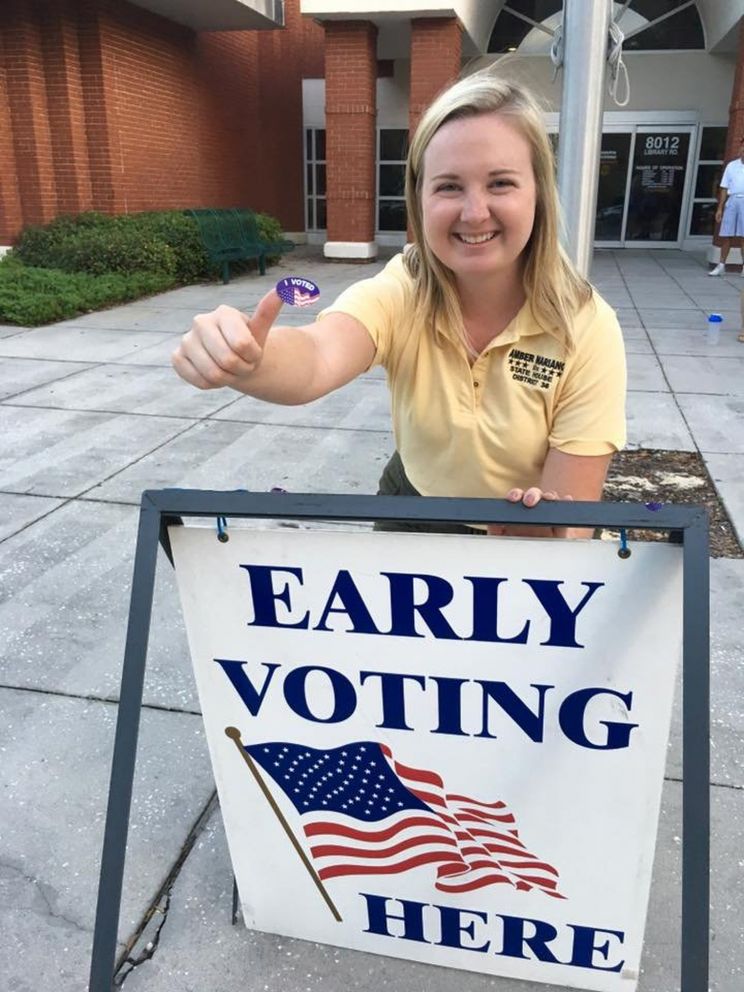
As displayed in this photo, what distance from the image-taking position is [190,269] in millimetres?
12523

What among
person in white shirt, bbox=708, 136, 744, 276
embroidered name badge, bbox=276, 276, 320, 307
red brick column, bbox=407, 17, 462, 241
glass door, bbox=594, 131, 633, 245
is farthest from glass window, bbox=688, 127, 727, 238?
embroidered name badge, bbox=276, 276, 320, 307

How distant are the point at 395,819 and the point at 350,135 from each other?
554 inches

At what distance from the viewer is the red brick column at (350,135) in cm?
1352

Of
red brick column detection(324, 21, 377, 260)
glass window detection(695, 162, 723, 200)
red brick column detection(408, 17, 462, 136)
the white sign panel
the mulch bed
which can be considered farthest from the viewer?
glass window detection(695, 162, 723, 200)

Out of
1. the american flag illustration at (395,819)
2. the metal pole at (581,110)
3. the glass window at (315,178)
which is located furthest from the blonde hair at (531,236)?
the glass window at (315,178)

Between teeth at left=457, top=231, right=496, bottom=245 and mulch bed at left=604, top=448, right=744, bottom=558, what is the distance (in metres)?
2.63

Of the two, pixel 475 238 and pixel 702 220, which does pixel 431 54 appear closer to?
pixel 702 220

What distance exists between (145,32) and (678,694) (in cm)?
1365

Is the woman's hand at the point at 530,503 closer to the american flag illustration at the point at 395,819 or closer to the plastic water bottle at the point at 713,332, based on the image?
the american flag illustration at the point at 395,819

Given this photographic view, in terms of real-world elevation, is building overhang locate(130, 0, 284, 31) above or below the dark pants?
above

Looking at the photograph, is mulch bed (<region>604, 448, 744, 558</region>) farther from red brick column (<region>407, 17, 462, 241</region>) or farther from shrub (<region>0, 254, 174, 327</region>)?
red brick column (<region>407, 17, 462, 241</region>)

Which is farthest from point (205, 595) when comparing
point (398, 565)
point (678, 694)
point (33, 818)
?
point (678, 694)

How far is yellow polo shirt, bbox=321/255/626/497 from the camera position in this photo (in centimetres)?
170

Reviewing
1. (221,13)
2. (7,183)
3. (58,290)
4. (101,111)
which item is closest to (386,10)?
(221,13)
